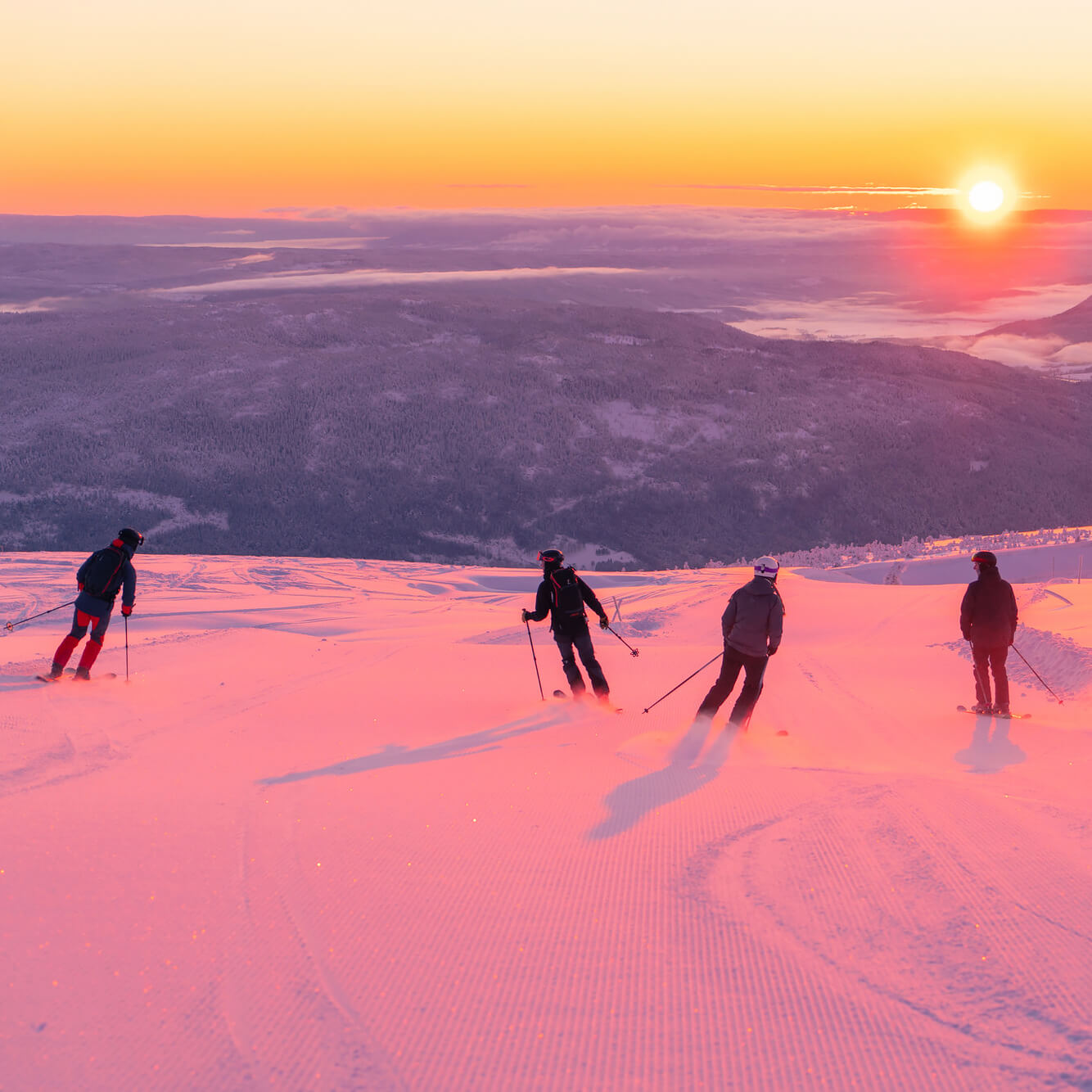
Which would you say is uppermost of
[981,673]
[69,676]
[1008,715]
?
[981,673]

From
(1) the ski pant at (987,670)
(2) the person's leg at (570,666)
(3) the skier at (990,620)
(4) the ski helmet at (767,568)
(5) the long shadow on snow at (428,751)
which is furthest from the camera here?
(2) the person's leg at (570,666)

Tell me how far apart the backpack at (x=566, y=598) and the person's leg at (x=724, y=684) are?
60.0 inches

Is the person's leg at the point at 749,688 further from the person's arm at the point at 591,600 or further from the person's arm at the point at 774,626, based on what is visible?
the person's arm at the point at 591,600

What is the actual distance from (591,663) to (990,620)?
3720 millimetres

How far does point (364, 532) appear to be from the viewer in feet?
187

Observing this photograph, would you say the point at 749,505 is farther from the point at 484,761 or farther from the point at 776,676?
the point at 484,761

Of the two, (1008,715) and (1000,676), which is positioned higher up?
(1000,676)

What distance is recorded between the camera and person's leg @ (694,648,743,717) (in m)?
8.98

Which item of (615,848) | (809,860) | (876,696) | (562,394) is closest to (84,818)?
→ (615,848)

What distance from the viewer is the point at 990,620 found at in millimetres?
9547

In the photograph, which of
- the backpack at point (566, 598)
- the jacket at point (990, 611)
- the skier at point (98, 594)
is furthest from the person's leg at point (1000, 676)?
the skier at point (98, 594)

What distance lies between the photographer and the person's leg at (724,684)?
898cm

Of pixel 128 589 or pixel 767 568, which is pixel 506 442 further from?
pixel 767 568

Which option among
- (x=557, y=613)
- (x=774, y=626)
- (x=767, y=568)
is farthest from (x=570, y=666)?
(x=767, y=568)
